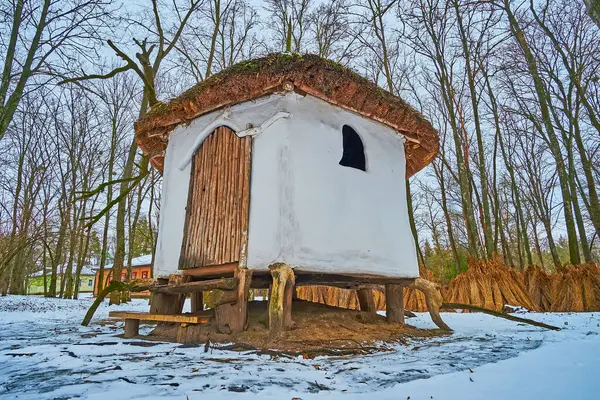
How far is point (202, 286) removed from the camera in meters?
4.90

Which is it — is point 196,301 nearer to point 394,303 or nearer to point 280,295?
point 280,295

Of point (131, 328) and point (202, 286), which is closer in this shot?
point (202, 286)

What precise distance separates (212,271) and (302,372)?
2.70 meters

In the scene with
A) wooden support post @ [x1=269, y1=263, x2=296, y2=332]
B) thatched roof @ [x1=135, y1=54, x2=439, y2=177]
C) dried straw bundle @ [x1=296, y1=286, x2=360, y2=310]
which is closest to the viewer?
wooden support post @ [x1=269, y1=263, x2=296, y2=332]

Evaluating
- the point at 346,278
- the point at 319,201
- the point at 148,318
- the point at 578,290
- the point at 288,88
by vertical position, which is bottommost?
the point at 148,318

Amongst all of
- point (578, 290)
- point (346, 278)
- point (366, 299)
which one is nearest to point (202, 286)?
point (346, 278)

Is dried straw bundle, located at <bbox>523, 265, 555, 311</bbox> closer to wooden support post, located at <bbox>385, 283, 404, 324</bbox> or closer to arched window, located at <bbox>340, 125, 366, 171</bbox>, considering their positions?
wooden support post, located at <bbox>385, 283, 404, 324</bbox>

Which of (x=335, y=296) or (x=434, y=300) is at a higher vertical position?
(x=434, y=300)

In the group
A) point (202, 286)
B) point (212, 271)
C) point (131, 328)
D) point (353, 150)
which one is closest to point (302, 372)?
point (202, 286)

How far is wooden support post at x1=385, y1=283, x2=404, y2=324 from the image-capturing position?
21.8 ft

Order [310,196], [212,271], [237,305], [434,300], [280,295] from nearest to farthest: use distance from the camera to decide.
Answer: [280,295] < [237,305] < [310,196] < [212,271] < [434,300]

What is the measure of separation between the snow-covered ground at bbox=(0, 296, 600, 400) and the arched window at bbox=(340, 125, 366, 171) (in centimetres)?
314

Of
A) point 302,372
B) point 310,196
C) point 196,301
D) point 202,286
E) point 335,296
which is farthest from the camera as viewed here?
point 335,296

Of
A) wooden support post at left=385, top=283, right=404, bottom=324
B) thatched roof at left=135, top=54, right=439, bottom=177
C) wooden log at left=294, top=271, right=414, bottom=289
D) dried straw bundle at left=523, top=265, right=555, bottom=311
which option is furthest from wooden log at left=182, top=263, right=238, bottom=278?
dried straw bundle at left=523, top=265, right=555, bottom=311
